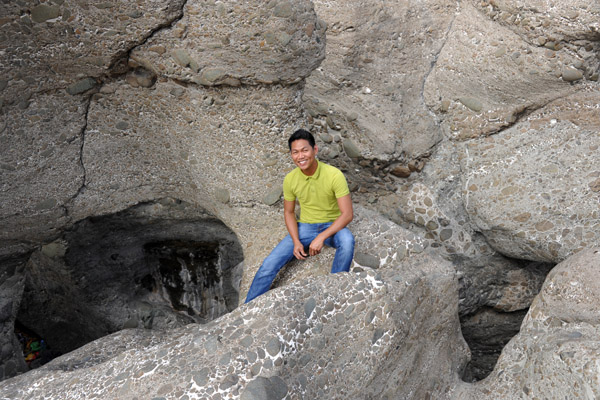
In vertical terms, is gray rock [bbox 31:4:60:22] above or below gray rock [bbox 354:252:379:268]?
above

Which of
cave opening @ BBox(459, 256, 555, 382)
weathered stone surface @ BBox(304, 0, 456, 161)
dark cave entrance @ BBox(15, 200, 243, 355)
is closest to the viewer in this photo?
weathered stone surface @ BBox(304, 0, 456, 161)

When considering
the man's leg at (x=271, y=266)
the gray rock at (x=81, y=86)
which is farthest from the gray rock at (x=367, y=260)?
the gray rock at (x=81, y=86)

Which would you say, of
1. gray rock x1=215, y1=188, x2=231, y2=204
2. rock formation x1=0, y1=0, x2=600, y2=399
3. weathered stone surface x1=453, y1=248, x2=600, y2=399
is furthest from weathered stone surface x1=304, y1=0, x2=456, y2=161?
weathered stone surface x1=453, y1=248, x2=600, y2=399

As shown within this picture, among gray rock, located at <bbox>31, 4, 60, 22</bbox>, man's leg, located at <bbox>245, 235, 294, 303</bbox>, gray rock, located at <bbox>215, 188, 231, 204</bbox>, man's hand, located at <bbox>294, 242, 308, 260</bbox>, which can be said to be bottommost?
gray rock, located at <bbox>215, 188, 231, 204</bbox>

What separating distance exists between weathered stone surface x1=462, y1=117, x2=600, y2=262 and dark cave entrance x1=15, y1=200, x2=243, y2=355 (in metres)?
1.37

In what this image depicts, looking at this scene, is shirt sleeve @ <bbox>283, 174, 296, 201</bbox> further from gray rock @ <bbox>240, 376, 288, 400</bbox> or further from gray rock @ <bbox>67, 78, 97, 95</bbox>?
gray rock @ <bbox>67, 78, 97, 95</bbox>

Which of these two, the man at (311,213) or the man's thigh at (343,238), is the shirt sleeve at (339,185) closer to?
the man at (311,213)

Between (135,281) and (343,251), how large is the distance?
1815 millimetres

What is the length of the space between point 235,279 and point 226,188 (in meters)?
0.86

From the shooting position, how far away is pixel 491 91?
2.49 meters

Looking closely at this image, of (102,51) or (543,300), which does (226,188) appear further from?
(543,300)

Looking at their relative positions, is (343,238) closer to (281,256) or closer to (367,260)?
(367,260)

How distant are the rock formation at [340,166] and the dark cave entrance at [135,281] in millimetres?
70

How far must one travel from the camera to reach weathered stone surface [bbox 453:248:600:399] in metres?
1.61
